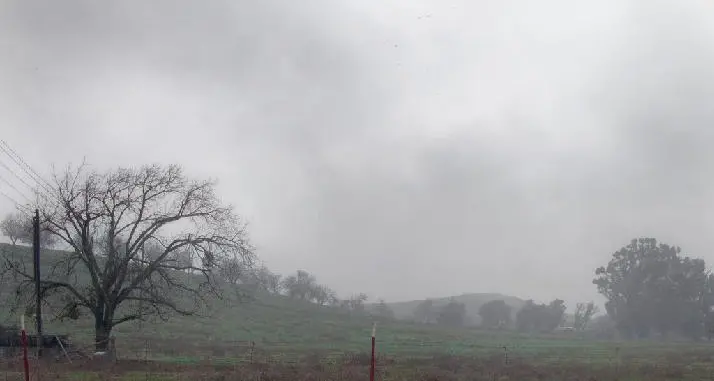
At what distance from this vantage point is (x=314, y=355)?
121 feet

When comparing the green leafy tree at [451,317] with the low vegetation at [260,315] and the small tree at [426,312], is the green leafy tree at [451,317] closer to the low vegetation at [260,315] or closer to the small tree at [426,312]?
the low vegetation at [260,315]

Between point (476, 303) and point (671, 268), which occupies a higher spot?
point (671, 268)

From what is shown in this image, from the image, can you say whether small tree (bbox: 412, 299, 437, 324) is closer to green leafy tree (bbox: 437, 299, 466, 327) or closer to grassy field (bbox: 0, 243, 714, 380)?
green leafy tree (bbox: 437, 299, 466, 327)

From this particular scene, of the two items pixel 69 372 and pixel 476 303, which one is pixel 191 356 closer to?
pixel 69 372

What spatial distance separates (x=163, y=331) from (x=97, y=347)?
2492 cm

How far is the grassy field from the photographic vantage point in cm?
2484

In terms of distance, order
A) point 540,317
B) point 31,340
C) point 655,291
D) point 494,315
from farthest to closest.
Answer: point 494,315 < point 540,317 < point 655,291 < point 31,340

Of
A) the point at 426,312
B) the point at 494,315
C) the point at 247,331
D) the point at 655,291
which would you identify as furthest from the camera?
the point at 426,312

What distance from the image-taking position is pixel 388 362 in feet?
103

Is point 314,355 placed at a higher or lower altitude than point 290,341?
higher

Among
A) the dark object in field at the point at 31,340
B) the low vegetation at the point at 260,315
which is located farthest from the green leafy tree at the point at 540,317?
the dark object in field at the point at 31,340

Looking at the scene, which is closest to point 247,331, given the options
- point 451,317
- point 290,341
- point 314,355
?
point 290,341

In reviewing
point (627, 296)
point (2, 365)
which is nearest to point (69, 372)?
point (2, 365)

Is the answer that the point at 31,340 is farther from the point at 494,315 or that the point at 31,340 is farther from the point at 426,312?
the point at 426,312
